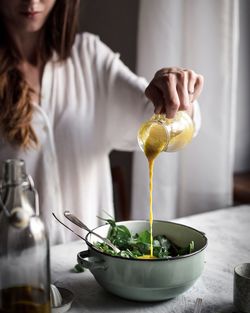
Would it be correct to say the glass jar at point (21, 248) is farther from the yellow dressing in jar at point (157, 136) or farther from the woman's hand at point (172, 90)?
the woman's hand at point (172, 90)

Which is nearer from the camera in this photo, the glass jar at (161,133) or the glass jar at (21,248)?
the glass jar at (21,248)

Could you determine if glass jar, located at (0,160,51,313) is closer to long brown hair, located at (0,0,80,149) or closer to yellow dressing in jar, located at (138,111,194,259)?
yellow dressing in jar, located at (138,111,194,259)

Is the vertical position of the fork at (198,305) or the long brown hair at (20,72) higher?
the long brown hair at (20,72)

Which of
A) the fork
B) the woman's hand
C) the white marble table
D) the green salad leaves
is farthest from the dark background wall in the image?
the fork

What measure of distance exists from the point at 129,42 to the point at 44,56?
83 centimetres

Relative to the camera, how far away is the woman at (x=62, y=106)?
4.67 ft

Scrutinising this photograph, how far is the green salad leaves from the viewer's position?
0.89m

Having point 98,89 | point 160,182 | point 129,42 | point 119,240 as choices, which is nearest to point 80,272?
point 119,240

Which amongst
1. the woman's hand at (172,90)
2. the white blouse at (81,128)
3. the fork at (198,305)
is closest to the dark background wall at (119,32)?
the white blouse at (81,128)

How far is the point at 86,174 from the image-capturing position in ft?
5.11

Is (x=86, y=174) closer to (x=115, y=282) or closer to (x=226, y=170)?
(x=226, y=170)

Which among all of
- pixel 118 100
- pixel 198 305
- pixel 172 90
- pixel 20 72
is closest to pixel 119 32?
pixel 118 100

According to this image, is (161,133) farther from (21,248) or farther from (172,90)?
(21,248)

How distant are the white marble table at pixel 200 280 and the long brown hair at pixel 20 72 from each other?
41 centimetres
